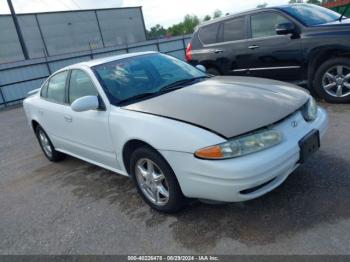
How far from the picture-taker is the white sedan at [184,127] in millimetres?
2705

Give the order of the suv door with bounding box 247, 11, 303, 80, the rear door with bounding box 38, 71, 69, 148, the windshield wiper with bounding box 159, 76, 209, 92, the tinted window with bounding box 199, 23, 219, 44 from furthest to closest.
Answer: the tinted window with bounding box 199, 23, 219, 44, the suv door with bounding box 247, 11, 303, 80, the rear door with bounding box 38, 71, 69, 148, the windshield wiper with bounding box 159, 76, 209, 92

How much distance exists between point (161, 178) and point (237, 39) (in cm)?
460

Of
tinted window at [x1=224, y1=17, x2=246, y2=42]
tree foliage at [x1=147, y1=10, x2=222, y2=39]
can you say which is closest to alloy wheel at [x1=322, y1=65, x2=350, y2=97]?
tinted window at [x1=224, y1=17, x2=246, y2=42]

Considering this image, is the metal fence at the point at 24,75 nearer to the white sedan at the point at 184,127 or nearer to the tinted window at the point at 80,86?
the white sedan at the point at 184,127

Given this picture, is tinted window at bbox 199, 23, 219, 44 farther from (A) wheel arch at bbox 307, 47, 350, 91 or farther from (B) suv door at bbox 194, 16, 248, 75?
(A) wheel arch at bbox 307, 47, 350, 91

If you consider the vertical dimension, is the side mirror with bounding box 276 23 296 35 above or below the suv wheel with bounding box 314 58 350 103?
above

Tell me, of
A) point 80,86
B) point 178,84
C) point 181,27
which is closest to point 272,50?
point 178,84

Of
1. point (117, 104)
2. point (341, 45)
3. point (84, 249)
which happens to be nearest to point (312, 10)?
point (341, 45)

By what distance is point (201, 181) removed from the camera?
2.78 metres

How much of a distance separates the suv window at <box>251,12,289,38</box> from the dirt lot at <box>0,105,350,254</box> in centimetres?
265

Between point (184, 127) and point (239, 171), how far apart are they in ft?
1.91

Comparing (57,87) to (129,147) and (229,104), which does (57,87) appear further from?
(229,104)

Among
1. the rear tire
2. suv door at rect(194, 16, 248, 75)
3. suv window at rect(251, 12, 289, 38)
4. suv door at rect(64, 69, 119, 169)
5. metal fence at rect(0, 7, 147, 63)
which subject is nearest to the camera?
suv door at rect(64, 69, 119, 169)

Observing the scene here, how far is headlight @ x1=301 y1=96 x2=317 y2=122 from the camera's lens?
10.6ft
